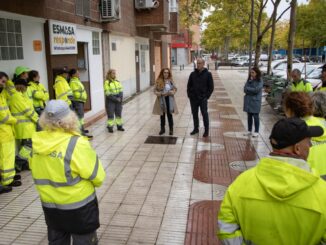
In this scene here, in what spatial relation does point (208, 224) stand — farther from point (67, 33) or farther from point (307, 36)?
point (307, 36)

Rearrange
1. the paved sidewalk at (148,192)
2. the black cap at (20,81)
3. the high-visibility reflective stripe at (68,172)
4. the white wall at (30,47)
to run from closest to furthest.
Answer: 1. the high-visibility reflective stripe at (68,172)
2. the paved sidewalk at (148,192)
3. the black cap at (20,81)
4. the white wall at (30,47)

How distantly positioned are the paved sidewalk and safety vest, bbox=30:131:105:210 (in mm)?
1487

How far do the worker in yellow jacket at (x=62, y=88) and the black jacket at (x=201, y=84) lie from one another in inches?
111

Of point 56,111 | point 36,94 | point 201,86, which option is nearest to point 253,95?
point 201,86

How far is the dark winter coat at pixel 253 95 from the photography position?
852 cm

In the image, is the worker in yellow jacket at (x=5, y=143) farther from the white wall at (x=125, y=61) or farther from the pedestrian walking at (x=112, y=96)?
the white wall at (x=125, y=61)

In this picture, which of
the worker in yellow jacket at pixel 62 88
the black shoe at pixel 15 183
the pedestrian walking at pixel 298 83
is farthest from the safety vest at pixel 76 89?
the pedestrian walking at pixel 298 83

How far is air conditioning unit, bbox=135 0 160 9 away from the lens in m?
16.2

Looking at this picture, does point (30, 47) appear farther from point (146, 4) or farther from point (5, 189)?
point (146, 4)

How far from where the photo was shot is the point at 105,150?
798 cm

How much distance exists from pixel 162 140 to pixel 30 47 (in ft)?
11.4

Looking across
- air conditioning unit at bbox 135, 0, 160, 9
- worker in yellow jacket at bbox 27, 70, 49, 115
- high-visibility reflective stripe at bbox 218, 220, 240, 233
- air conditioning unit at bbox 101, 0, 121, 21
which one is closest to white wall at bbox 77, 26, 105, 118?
air conditioning unit at bbox 101, 0, 121, 21

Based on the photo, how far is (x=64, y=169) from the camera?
284cm

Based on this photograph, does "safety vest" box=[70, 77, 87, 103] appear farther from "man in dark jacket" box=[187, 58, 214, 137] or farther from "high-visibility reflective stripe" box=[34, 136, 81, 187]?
"high-visibility reflective stripe" box=[34, 136, 81, 187]
